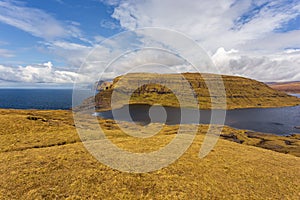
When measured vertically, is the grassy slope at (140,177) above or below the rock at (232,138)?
above

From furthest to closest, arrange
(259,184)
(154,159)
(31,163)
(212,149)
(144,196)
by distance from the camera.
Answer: (212,149) < (154,159) < (31,163) < (259,184) < (144,196)

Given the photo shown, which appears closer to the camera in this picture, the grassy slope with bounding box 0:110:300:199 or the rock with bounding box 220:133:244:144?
the grassy slope with bounding box 0:110:300:199

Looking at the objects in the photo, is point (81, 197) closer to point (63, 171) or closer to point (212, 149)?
point (63, 171)

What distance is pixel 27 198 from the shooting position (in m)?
15.2

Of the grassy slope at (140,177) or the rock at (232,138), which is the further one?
the rock at (232,138)

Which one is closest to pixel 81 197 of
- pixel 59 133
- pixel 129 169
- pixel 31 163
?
pixel 129 169

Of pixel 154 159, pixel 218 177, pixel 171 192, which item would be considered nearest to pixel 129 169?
pixel 154 159

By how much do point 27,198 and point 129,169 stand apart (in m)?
10.0

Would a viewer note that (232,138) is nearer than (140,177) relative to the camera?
No

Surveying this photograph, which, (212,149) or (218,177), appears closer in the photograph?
(218,177)

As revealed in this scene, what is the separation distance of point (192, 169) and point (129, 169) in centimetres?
747

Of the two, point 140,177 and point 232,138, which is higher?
point 140,177

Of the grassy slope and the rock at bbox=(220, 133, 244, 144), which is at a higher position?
the grassy slope

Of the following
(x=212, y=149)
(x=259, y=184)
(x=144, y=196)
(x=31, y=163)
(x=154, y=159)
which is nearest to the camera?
(x=144, y=196)
